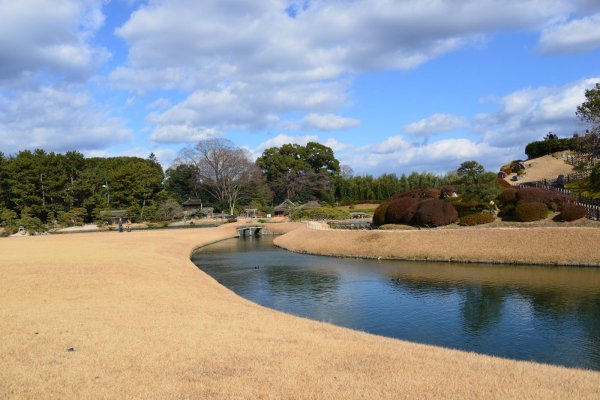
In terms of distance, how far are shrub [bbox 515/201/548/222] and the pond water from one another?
37.2ft

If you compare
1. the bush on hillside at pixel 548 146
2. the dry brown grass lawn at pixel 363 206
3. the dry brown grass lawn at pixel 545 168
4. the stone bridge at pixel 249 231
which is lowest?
the stone bridge at pixel 249 231

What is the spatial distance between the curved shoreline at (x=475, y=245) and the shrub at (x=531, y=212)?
5912 mm

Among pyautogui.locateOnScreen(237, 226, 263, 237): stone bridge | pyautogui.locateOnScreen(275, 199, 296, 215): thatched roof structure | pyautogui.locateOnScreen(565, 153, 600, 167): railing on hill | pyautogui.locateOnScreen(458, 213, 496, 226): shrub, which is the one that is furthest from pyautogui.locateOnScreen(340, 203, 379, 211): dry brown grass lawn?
pyautogui.locateOnScreen(458, 213, 496, 226): shrub

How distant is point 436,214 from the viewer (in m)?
45.8

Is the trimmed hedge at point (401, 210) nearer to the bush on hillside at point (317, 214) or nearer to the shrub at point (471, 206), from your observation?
the shrub at point (471, 206)

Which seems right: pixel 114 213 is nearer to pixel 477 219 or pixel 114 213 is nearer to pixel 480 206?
pixel 480 206

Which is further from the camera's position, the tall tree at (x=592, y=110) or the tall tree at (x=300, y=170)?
the tall tree at (x=300, y=170)

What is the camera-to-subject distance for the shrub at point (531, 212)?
42.4m

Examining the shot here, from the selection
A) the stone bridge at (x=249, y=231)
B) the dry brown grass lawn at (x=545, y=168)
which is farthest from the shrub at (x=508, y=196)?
the stone bridge at (x=249, y=231)

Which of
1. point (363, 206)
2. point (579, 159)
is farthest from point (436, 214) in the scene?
point (363, 206)

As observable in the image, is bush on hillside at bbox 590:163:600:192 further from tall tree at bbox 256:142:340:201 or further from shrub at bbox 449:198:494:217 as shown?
tall tree at bbox 256:142:340:201

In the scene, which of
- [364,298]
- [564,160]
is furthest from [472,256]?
[564,160]

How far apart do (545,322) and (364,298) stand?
9.02m

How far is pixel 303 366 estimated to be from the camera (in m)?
9.99
